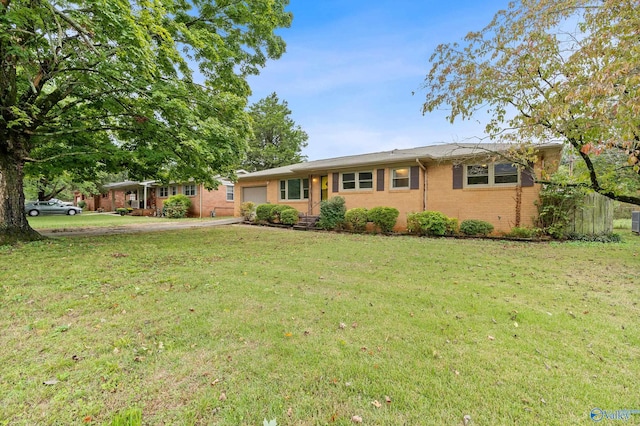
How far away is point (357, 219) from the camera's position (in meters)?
Result: 12.9

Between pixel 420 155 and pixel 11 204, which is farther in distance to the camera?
pixel 420 155

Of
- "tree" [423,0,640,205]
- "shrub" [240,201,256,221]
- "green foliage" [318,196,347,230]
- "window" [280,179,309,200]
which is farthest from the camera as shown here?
"shrub" [240,201,256,221]

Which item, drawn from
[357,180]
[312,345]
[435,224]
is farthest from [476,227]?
[312,345]

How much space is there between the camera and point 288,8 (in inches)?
444

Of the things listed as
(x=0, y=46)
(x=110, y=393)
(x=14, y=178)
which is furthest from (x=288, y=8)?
(x=110, y=393)

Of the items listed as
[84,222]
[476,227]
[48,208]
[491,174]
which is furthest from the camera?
[48,208]

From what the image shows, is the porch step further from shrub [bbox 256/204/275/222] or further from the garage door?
the garage door

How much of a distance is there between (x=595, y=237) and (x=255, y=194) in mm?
17979

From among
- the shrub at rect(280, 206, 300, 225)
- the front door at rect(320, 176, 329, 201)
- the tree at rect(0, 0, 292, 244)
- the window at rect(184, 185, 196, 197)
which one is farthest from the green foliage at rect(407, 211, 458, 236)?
the window at rect(184, 185, 196, 197)

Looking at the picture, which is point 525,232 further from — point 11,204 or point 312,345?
point 11,204

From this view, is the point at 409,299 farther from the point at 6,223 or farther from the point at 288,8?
the point at 288,8

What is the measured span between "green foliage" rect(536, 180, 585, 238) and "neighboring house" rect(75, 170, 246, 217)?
17139mm

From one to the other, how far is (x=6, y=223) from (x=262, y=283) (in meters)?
7.90

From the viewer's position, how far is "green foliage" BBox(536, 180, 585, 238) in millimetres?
10008
